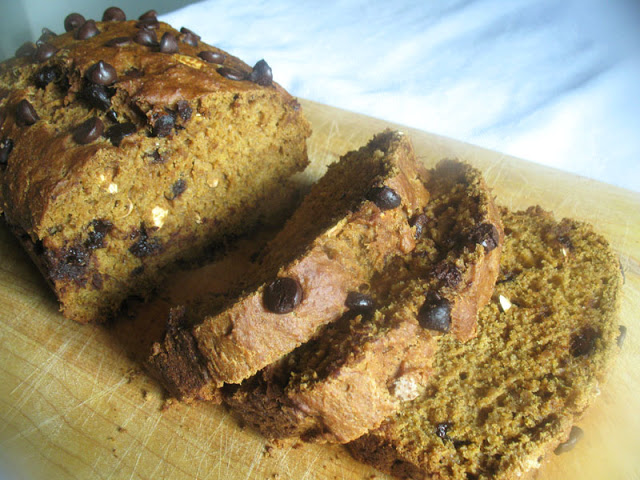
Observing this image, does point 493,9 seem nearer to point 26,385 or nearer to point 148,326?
point 148,326

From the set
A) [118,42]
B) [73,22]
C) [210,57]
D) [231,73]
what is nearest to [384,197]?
[231,73]

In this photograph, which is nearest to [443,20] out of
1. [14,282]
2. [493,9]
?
[493,9]

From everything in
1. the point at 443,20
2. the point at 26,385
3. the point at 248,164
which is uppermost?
the point at 443,20

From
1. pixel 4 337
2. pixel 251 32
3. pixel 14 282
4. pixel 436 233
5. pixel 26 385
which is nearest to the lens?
pixel 436 233

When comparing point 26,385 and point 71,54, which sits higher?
point 71,54

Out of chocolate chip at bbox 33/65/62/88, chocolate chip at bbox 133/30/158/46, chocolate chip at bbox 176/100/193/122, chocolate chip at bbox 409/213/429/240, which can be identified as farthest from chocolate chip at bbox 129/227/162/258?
chocolate chip at bbox 409/213/429/240

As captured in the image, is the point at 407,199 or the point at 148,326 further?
the point at 148,326

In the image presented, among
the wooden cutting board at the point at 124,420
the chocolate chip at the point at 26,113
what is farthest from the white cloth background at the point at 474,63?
the chocolate chip at the point at 26,113

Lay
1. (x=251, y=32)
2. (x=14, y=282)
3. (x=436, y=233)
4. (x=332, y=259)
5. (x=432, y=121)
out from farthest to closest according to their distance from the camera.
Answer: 1. (x=251, y=32)
2. (x=432, y=121)
3. (x=14, y=282)
4. (x=436, y=233)
5. (x=332, y=259)
